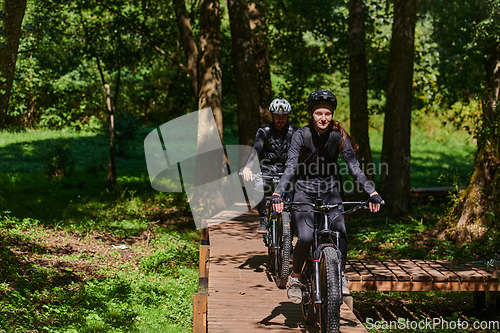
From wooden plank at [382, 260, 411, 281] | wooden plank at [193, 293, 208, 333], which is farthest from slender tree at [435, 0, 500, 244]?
wooden plank at [193, 293, 208, 333]

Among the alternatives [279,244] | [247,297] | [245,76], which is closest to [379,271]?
[279,244]

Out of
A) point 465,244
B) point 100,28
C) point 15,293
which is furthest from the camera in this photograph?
point 100,28

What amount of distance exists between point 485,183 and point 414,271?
406cm

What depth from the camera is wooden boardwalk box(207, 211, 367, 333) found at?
533cm

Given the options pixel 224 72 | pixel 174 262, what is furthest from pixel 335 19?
pixel 174 262

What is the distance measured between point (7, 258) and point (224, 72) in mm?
11464

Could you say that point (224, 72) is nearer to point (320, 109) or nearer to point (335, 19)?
point (335, 19)

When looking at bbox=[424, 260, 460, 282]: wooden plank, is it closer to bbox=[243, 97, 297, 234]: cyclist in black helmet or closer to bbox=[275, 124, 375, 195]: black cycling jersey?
bbox=[243, 97, 297, 234]: cyclist in black helmet

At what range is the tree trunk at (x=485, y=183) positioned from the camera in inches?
396

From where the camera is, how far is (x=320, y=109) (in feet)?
16.6

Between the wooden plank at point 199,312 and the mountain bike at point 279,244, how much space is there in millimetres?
1232

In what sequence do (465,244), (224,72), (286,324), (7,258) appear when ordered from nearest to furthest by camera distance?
(286,324)
(7,258)
(465,244)
(224,72)

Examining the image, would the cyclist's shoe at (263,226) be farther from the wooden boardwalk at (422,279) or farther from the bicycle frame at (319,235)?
the bicycle frame at (319,235)

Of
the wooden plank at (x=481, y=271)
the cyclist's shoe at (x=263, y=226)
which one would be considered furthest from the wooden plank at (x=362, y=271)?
the wooden plank at (x=481, y=271)
